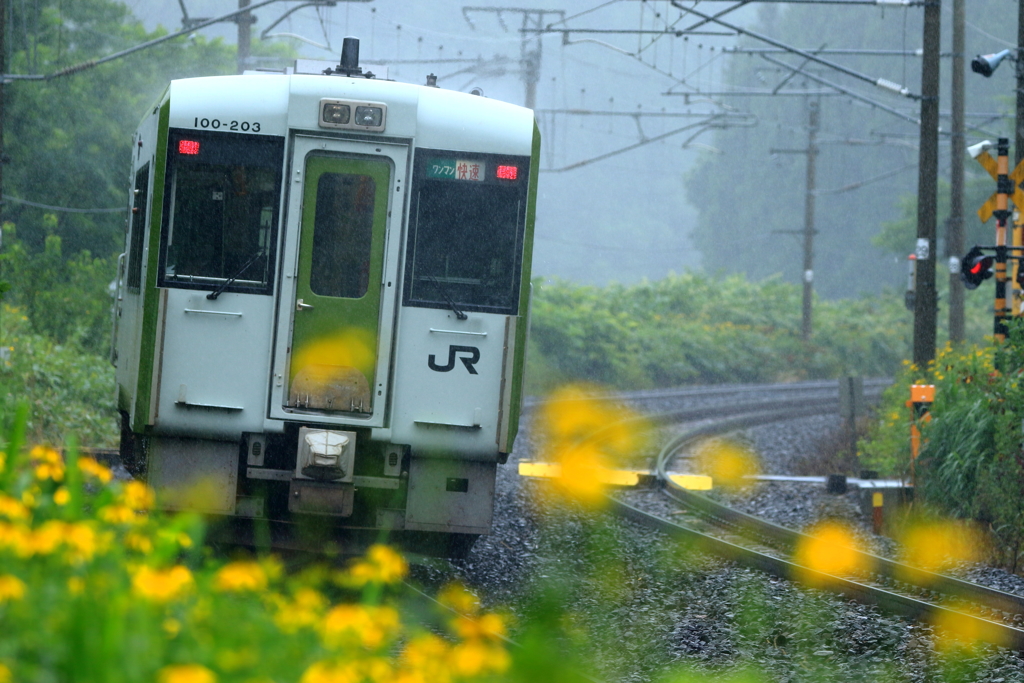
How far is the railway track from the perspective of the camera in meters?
7.45

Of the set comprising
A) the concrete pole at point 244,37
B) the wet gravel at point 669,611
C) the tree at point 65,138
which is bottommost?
the wet gravel at point 669,611

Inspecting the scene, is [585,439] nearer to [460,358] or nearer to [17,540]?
[460,358]

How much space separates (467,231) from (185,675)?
5361 mm

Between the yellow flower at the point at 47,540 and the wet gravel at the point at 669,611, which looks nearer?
the yellow flower at the point at 47,540

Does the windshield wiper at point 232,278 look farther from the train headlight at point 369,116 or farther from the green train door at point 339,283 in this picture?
the train headlight at point 369,116

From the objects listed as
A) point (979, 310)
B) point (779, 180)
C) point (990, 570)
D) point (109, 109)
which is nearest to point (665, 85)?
point (779, 180)

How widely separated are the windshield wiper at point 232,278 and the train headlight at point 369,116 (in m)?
0.96

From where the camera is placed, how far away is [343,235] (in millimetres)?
7363

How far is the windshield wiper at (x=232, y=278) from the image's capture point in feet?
23.6

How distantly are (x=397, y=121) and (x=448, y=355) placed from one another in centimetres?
142

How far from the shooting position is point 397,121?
24.1 feet

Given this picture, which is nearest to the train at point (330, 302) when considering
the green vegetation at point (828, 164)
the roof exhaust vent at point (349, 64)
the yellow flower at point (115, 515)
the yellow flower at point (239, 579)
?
the roof exhaust vent at point (349, 64)

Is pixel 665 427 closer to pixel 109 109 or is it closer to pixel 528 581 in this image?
pixel 528 581

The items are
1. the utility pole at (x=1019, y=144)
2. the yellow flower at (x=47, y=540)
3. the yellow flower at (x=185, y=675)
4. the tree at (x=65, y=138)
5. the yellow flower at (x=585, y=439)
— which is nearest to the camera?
the yellow flower at (x=185, y=675)
